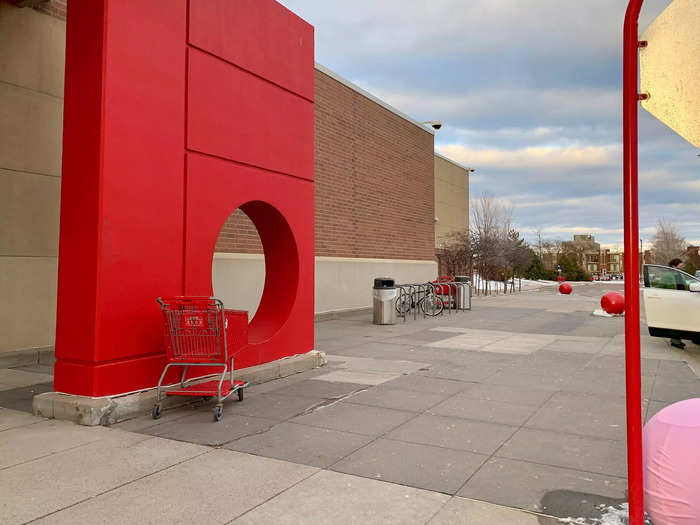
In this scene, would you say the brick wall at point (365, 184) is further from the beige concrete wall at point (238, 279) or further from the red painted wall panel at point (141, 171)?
the red painted wall panel at point (141, 171)

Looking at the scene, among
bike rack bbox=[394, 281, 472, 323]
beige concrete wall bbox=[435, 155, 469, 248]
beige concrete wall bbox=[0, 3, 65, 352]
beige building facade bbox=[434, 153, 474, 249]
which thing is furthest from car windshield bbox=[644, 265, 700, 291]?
beige concrete wall bbox=[435, 155, 469, 248]

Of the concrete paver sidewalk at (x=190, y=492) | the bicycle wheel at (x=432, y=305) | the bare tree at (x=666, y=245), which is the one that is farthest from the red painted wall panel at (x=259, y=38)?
the bare tree at (x=666, y=245)

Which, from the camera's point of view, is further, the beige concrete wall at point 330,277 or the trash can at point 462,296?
the trash can at point 462,296

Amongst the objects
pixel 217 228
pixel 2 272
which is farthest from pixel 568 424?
pixel 2 272

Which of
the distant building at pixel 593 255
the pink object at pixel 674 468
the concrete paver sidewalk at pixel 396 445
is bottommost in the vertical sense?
the concrete paver sidewalk at pixel 396 445

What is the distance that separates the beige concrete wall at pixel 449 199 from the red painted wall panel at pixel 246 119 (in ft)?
87.2

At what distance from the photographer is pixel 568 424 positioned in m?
5.48

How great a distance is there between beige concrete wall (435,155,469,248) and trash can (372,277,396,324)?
19.6 meters

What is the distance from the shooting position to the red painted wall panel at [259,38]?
675 cm

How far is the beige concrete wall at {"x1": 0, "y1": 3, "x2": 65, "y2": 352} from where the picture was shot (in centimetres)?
882

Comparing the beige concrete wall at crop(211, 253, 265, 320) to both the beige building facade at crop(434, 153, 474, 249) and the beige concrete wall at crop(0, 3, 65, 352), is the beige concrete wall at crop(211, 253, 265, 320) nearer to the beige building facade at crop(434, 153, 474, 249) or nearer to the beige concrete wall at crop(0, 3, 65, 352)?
the beige concrete wall at crop(0, 3, 65, 352)

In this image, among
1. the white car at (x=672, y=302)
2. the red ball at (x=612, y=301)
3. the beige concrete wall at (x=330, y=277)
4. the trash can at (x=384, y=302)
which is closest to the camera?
the white car at (x=672, y=302)

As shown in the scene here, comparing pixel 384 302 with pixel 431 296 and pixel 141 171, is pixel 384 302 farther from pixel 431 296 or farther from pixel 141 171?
pixel 141 171

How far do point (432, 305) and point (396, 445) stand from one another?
43.4 feet
